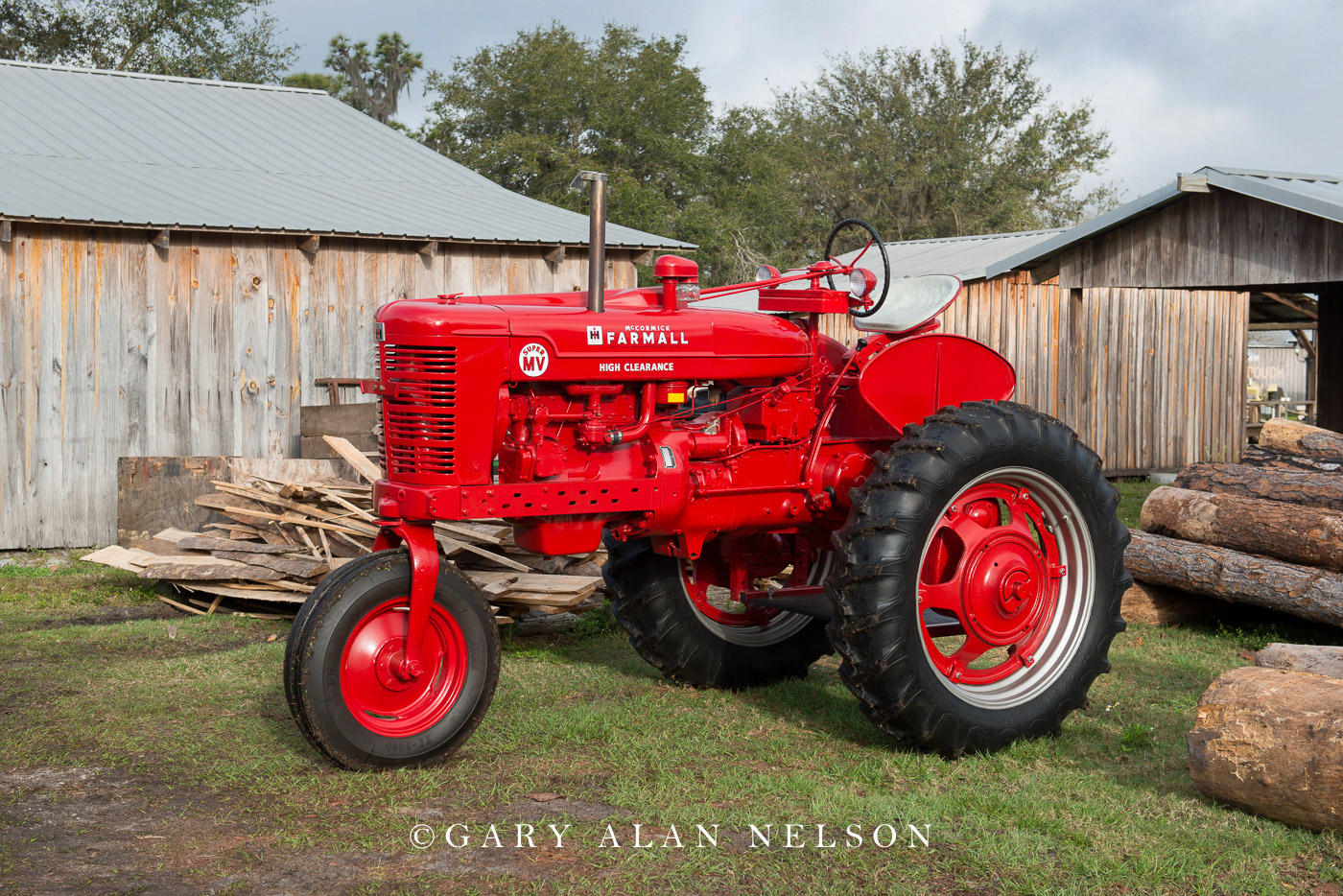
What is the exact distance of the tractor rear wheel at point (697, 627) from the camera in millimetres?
5715

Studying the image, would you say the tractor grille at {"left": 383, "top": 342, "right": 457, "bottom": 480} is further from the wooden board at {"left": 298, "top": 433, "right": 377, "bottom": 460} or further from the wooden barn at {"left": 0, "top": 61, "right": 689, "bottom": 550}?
the wooden barn at {"left": 0, "top": 61, "right": 689, "bottom": 550}

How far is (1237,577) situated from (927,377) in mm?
2959

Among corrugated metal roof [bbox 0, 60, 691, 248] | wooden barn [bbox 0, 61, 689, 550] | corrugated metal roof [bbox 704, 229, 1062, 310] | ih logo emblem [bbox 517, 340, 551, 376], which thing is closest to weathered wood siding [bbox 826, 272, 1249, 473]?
corrugated metal roof [bbox 704, 229, 1062, 310]

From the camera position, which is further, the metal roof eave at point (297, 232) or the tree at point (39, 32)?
the tree at point (39, 32)

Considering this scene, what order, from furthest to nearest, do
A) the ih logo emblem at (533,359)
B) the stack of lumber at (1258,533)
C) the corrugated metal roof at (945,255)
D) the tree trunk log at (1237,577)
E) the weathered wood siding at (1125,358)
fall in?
1. the corrugated metal roof at (945,255)
2. the weathered wood siding at (1125,358)
3. the stack of lumber at (1258,533)
4. the tree trunk log at (1237,577)
5. the ih logo emblem at (533,359)

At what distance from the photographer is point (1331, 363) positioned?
656 inches

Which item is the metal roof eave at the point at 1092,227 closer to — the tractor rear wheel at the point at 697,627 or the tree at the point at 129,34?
the tractor rear wheel at the point at 697,627

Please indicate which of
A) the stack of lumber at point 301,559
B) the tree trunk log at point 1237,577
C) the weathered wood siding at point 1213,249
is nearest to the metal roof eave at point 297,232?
the stack of lumber at point 301,559

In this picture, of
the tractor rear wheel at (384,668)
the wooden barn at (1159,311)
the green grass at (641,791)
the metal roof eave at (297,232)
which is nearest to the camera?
the green grass at (641,791)

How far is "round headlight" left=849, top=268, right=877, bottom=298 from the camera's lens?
5207 millimetres

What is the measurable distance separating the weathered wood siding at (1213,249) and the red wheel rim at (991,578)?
24.3ft

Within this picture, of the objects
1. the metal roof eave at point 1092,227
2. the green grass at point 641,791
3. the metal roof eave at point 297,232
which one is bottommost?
the green grass at point 641,791

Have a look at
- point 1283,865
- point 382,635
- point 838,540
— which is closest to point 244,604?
point 382,635

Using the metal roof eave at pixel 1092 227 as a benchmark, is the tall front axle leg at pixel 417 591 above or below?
below
